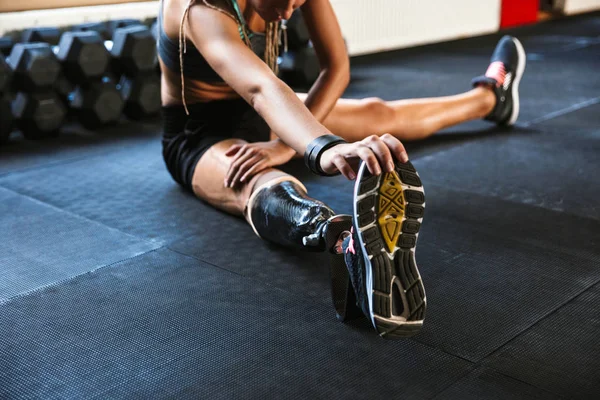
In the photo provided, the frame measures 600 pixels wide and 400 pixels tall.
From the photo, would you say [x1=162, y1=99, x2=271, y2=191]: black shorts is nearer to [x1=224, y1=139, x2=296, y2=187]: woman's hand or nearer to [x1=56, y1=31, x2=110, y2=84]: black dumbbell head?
[x1=224, y1=139, x2=296, y2=187]: woman's hand

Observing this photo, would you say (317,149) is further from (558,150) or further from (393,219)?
(558,150)

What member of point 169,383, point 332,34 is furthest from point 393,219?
point 332,34

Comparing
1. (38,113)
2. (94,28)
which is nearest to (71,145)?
(38,113)

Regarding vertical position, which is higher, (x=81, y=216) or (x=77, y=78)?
(x=77, y=78)

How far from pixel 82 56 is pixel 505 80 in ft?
5.31

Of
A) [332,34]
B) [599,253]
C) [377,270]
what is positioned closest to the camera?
[377,270]

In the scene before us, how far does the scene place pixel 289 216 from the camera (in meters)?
1.59

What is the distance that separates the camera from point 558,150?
8.41 ft

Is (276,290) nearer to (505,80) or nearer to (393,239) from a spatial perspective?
(393,239)

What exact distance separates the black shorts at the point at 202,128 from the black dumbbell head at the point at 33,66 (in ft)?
3.13

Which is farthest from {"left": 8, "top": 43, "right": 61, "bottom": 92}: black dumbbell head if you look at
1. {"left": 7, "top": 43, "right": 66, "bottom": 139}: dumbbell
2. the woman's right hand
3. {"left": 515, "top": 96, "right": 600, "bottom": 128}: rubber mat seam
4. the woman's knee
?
the woman's right hand

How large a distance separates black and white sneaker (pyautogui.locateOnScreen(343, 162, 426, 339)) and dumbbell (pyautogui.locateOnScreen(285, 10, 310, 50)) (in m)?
2.36

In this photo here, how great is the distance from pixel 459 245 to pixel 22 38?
2248 mm

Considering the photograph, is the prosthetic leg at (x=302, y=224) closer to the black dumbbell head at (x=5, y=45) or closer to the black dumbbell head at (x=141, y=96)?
the black dumbbell head at (x=141, y=96)
